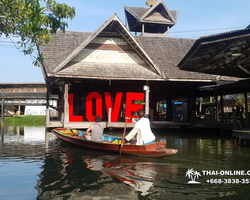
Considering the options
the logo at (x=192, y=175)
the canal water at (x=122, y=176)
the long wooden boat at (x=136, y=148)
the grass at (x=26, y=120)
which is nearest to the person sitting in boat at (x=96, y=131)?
the long wooden boat at (x=136, y=148)

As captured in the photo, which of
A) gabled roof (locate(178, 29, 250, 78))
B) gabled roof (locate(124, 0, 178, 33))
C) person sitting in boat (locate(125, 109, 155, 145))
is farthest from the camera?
gabled roof (locate(124, 0, 178, 33))

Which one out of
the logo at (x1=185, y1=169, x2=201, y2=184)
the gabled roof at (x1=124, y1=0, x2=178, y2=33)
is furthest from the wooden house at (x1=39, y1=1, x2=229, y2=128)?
the gabled roof at (x1=124, y1=0, x2=178, y2=33)

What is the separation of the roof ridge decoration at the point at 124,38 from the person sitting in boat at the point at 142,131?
635 cm

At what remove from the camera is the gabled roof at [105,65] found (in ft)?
46.5

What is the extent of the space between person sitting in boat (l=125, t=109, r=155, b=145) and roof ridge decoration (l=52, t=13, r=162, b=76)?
6351 millimetres

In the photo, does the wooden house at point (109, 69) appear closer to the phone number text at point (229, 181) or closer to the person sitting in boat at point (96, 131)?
the person sitting in boat at point (96, 131)

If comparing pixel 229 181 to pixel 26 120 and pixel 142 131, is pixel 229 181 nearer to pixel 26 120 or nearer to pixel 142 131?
pixel 142 131

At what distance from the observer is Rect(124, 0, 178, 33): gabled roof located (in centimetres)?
2622

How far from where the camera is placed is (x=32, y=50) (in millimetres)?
6504

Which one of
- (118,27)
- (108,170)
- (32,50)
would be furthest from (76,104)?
(32,50)

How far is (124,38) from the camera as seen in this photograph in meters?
16.0

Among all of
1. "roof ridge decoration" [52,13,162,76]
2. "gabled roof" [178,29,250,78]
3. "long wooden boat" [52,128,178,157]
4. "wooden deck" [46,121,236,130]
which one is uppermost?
"roof ridge decoration" [52,13,162,76]

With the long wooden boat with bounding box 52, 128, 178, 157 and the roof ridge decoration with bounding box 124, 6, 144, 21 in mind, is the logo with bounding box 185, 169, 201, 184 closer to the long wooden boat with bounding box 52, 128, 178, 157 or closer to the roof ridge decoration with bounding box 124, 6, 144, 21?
the long wooden boat with bounding box 52, 128, 178, 157

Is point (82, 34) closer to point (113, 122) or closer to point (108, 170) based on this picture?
point (113, 122)
